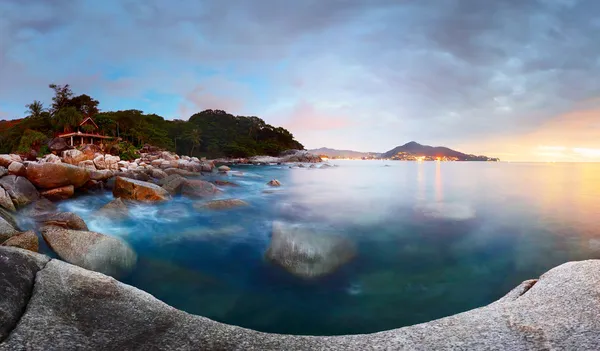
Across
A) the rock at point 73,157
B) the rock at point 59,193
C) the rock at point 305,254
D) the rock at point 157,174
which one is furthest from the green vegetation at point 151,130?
the rock at point 305,254

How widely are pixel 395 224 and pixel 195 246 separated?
25.5ft

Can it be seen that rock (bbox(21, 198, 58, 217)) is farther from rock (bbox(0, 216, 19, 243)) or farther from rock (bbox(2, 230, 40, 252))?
rock (bbox(2, 230, 40, 252))

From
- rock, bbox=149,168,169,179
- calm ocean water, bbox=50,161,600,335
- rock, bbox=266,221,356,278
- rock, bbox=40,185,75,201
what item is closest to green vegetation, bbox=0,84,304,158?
rock, bbox=149,168,169,179

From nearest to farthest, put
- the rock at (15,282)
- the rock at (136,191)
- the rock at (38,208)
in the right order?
the rock at (15,282), the rock at (38,208), the rock at (136,191)

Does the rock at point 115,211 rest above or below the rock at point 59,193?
below

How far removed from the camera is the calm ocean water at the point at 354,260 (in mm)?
5867

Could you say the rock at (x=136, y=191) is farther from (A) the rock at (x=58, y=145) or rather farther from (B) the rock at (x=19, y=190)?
(A) the rock at (x=58, y=145)

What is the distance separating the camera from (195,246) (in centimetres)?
909

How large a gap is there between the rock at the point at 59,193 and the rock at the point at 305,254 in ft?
37.2

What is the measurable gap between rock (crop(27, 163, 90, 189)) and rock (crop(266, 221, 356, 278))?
11.5 metres

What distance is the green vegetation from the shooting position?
143ft

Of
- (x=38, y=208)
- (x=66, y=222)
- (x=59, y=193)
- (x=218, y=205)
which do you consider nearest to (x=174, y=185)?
(x=218, y=205)

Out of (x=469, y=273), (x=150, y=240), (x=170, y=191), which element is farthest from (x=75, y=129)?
(x=469, y=273)

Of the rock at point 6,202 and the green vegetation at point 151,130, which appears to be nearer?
the rock at point 6,202
